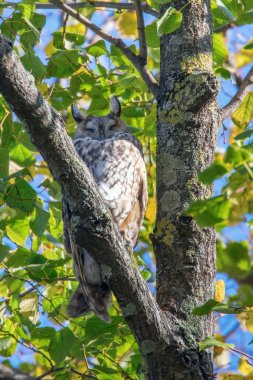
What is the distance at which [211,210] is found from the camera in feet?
3.68

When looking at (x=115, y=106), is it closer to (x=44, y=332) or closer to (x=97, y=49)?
(x=97, y=49)

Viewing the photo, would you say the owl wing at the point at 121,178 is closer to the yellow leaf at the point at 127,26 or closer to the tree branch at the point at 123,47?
the tree branch at the point at 123,47

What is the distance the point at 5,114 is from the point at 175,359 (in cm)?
111

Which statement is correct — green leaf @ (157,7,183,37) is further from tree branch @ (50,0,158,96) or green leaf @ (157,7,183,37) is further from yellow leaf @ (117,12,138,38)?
yellow leaf @ (117,12,138,38)

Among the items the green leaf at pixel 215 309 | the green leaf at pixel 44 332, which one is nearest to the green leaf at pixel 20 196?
the green leaf at pixel 44 332

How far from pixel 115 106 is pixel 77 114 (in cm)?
24

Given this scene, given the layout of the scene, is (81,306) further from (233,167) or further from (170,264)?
(233,167)

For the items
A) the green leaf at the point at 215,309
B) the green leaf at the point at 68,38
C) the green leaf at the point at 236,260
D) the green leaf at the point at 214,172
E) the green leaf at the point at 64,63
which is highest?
the green leaf at the point at 68,38

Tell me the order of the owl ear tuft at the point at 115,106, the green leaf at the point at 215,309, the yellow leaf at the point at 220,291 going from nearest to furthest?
the green leaf at the point at 215,309, the yellow leaf at the point at 220,291, the owl ear tuft at the point at 115,106

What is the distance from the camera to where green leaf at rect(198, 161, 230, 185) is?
111 centimetres

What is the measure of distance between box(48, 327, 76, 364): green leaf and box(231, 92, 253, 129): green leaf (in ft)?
2.91

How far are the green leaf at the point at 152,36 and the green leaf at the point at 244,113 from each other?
35 centimetres

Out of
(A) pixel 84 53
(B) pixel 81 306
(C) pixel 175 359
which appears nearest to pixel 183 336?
(C) pixel 175 359

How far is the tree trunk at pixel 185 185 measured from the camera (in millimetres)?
1655
